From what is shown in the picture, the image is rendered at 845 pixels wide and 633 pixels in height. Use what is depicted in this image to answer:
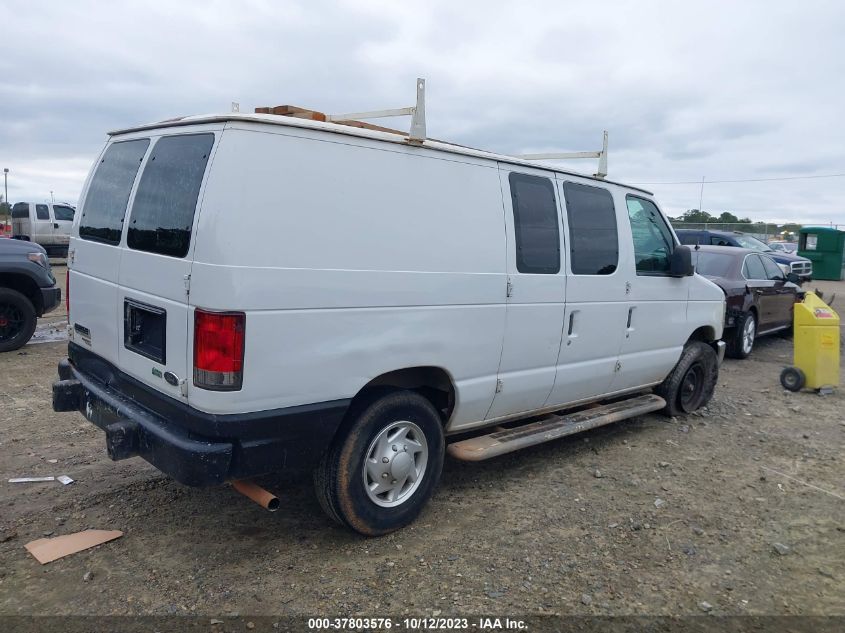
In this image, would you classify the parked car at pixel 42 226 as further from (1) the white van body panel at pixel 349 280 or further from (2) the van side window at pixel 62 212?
(1) the white van body panel at pixel 349 280

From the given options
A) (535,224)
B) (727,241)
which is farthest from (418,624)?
(727,241)

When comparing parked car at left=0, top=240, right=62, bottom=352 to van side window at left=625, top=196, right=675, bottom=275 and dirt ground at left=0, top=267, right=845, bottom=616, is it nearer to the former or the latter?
dirt ground at left=0, top=267, right=845, bottom=616

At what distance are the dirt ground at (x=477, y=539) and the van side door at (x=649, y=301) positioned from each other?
693mm

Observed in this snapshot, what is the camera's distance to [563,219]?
15.7 feet

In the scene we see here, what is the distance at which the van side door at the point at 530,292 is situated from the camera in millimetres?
4363

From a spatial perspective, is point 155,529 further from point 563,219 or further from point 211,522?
point 563,219

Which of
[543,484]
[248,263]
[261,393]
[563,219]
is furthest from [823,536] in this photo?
[248,263]

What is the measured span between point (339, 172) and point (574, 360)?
2.36 metres

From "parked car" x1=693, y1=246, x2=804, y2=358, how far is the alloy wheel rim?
654 centimetres

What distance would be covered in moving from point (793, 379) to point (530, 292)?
506 cm

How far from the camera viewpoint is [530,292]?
4.45 m

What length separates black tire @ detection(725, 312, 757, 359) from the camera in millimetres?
9656

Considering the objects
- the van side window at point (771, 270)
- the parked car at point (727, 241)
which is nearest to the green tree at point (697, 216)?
the parked car at point (727, 241)

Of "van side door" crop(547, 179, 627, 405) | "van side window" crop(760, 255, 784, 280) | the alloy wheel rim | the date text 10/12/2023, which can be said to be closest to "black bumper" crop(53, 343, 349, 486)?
the alloy wheel rim
